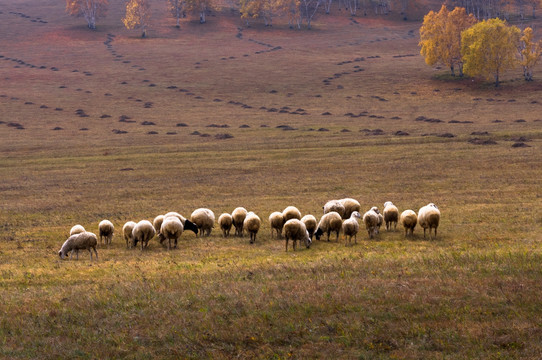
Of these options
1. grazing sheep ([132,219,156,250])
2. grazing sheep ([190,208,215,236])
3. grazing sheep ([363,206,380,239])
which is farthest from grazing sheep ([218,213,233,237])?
grazing sheep ([363,206,380,239])

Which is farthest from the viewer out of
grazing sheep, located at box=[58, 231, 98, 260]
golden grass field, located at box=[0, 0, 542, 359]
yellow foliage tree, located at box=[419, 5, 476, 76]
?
yellow foliage tree, located at box=[419, 5, 476, 76]

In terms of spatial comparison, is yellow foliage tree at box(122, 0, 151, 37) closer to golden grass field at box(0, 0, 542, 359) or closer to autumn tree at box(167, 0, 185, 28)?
autumn tree at box(167, 0, 185, 28)

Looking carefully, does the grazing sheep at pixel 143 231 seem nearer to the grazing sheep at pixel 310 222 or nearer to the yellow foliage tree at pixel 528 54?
the grazing sheep at pixel 310 222

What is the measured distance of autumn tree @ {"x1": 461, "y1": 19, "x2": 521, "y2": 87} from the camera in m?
94.5

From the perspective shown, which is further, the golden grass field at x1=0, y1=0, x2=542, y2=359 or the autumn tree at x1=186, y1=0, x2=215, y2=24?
the autumn tree at x1=186, y1=0, x2=215, y2=24

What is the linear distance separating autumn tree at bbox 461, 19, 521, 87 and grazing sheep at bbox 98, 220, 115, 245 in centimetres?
8619

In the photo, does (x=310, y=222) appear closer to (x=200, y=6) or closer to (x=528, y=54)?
(x=528, y=54)

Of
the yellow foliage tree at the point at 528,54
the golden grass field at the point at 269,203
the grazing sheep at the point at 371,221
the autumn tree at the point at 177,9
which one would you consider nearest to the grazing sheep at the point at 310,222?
the golden grass field at the point at 269,203

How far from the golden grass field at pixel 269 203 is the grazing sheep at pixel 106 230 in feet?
2.16

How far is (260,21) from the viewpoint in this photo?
169m

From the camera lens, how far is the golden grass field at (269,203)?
35.6ft

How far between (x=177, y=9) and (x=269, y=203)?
141m

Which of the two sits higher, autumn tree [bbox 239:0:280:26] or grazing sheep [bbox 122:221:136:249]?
autumn tree [bbox 239:0:280:26]

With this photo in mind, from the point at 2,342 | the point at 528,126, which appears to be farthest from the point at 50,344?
the point at 528,126
